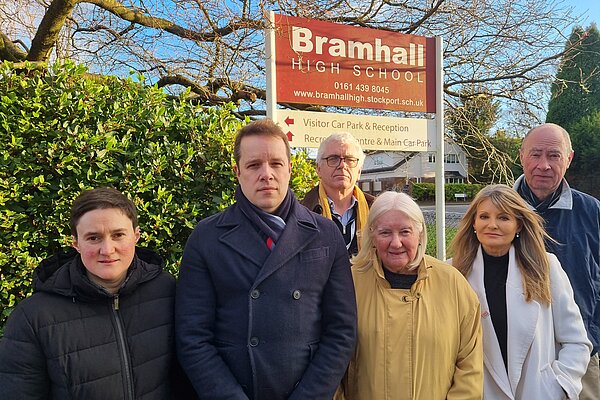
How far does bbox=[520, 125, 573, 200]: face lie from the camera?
2.97 meters

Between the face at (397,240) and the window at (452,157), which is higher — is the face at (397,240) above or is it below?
below

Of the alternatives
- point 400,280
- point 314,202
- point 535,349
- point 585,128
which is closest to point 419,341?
point 400,280

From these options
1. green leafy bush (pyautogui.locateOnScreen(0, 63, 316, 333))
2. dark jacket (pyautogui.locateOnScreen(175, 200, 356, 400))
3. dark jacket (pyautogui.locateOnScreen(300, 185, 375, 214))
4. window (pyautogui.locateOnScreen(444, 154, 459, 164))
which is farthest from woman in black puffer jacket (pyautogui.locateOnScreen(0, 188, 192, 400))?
window (pyautogui.locateOnScreen(444, 154, 459, 164))

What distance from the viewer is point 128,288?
6.26 feet

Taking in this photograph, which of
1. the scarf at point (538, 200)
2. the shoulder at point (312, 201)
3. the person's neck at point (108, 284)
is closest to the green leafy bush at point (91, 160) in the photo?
the shoulder at point (312, 201)

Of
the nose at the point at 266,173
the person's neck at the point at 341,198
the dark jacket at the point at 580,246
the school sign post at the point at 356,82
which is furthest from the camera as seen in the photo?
the school sign post at the point at 356,82

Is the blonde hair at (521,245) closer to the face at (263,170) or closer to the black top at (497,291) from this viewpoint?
the black top at (497,291)

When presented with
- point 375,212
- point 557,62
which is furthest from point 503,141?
point 375,212

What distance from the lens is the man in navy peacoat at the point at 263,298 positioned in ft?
6.07

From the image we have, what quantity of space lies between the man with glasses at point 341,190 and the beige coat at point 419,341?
0.81 meters

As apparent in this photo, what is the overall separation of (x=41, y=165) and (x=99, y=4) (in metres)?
3.97

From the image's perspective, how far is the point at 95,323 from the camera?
1.82m

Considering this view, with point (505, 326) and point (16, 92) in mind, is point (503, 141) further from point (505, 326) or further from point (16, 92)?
point (16, 92)

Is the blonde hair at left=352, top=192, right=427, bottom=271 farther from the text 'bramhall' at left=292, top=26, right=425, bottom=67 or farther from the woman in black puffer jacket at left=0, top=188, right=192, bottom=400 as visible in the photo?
the text 'bramhall' at left=292, top=26, right=425, bottom=67
